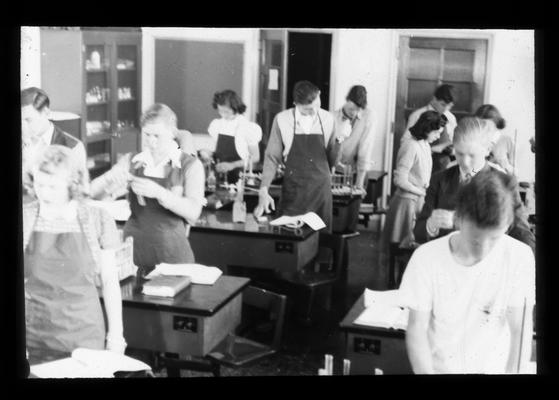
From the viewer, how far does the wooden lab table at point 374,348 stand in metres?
3.27

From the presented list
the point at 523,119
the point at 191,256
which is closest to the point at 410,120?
the point at 523,119

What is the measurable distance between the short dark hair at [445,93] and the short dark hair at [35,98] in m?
1.68

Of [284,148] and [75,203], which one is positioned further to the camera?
[284,148]

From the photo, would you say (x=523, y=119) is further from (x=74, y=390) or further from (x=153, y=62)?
(x=74, y=390)

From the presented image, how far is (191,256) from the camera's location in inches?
153

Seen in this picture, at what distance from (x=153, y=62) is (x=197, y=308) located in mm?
1128

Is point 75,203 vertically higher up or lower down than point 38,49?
lower down

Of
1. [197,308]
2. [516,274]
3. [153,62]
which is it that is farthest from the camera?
[153,62]

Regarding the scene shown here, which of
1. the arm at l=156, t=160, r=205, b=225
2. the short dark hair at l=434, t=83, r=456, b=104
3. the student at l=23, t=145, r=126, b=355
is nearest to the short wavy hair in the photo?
the student at l=23, t=145, r=126, b=355

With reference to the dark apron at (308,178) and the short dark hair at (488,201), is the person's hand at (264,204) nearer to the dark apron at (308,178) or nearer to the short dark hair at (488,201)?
the dark apron at (308,178)

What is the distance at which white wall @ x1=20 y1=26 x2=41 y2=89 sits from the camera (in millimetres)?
3408

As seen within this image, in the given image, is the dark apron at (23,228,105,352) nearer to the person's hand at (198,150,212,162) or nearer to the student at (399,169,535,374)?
the person's hand at (198,150,212,162)

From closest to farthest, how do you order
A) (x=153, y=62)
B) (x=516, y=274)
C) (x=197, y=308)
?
(x=516, y=274), (x=197, y=308), (x=153, y=62)

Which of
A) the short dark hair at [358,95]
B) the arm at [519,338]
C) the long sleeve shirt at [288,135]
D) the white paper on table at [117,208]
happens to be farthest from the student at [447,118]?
the white paper on table at [117,208]
